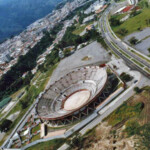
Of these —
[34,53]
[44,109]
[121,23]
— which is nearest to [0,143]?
[44,109]

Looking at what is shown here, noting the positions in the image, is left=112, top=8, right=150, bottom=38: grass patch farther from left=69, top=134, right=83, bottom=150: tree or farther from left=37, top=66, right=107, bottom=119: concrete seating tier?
left=69, top=134, right=83, bottom=150: tree

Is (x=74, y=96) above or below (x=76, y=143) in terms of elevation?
below

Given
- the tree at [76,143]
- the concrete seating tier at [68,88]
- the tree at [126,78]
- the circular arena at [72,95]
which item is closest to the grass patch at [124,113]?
the circular arena at [72,95]

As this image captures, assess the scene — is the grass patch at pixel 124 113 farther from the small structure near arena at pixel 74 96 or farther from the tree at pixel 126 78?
the tree at pixel 126 78

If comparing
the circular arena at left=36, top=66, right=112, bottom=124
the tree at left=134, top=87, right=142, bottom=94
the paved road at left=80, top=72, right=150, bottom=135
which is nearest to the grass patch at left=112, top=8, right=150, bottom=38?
the circular arena at left=36, top=66, right=112, bottom=124

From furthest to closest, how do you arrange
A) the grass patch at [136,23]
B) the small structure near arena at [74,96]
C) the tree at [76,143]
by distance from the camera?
the grass patch at [136,23] → the small structure near arena at [74,96] → the tree at [76,143]

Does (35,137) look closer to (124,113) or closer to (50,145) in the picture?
(50,145)

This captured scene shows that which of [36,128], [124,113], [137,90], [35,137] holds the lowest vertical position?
[36,128]

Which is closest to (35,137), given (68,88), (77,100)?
(77,100)

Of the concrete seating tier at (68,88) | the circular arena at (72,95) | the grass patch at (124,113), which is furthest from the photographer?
the concrete seating tier at (68,88)
